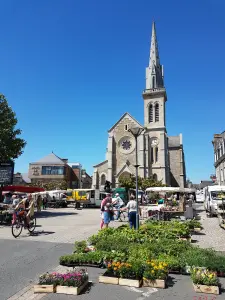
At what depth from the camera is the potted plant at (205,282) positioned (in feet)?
15.6

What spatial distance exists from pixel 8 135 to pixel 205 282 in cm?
1985

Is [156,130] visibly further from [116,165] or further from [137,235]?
[137,235]

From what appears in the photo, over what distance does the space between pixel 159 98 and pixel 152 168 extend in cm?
1721

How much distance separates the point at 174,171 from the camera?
6525cm

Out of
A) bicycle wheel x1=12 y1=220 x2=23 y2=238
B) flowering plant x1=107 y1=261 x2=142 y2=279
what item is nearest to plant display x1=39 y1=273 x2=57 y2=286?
flowering plant x1=107 y1=261 x2=142 y2=279

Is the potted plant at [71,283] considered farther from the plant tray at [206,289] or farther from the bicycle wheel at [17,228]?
the bicycle wheel at [17,228]

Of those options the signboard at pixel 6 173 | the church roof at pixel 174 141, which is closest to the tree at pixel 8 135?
the signboard at pixel 6 173

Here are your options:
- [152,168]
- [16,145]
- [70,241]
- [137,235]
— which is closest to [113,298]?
[137,235]

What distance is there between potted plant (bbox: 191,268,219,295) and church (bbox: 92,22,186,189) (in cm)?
5040

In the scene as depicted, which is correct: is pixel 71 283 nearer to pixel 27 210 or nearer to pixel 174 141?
pixel 27 210

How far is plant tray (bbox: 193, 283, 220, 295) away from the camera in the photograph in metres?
4.72

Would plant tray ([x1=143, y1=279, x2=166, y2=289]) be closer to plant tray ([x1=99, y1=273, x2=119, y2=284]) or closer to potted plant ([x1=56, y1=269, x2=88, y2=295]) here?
plant tray ([x1=99, y1=273, x2=119, y2=284])

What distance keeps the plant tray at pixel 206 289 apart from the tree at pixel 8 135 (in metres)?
19.2

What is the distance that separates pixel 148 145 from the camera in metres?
58.3
